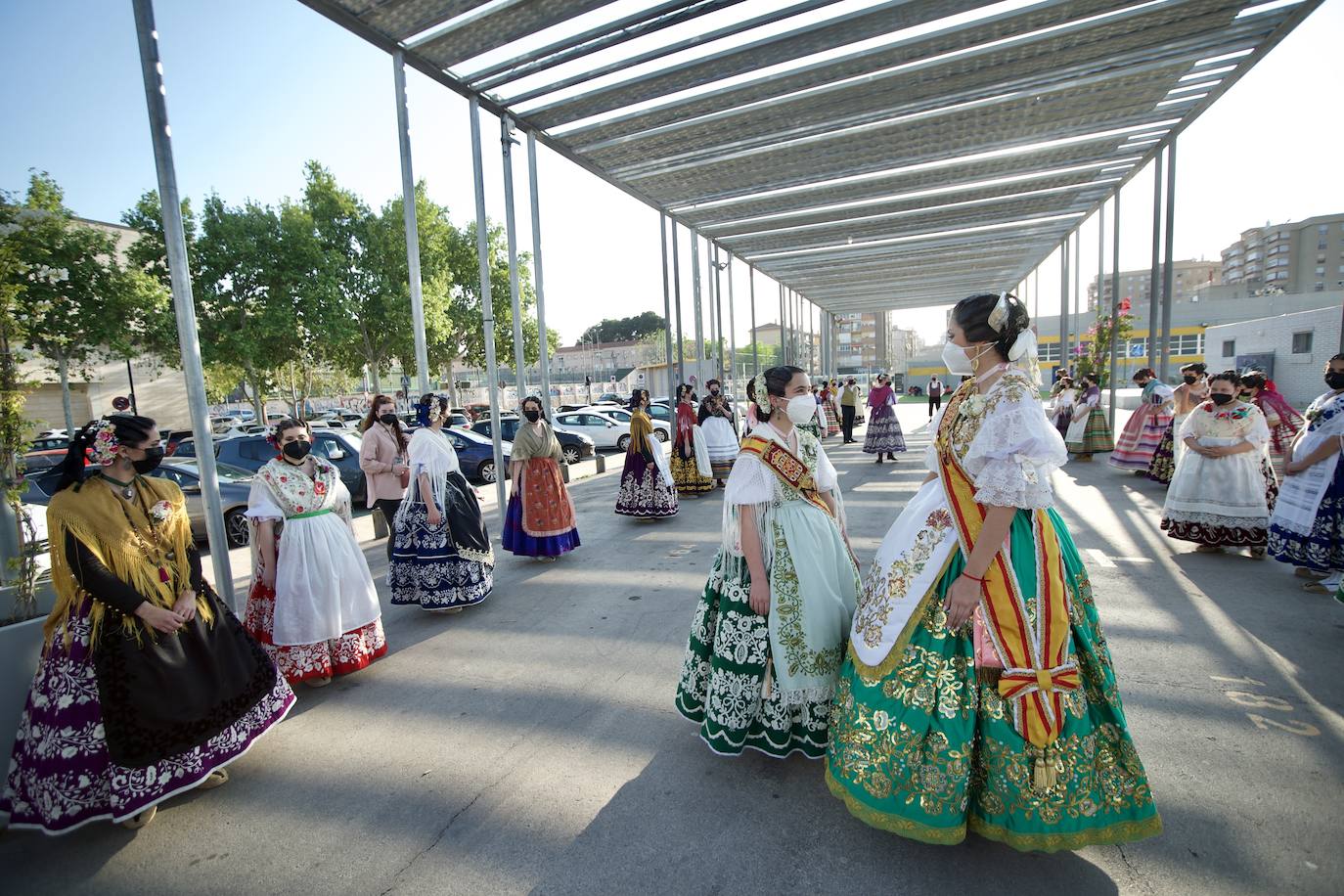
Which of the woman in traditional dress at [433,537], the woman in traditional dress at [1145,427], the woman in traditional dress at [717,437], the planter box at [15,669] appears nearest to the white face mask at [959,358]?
the woman in traditional dress at [433,537]

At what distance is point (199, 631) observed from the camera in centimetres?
270

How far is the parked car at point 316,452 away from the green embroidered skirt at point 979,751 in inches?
369

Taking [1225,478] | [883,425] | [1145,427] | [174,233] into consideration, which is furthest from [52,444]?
[1145,427]

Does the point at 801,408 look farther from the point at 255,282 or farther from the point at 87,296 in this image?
the point at 255,282

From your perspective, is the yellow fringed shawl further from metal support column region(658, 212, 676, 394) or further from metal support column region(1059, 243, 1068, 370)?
metal support column region(1059, 243, 1068, 370)

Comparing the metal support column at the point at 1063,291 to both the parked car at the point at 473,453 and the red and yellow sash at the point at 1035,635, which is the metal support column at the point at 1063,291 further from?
the red and yellow sash at the point at 1035,635

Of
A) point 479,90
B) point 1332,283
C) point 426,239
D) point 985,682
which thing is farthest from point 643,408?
point 1332,283

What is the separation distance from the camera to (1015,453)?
194cm

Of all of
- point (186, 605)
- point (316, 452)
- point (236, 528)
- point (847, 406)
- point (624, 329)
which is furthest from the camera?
point (624, 329)

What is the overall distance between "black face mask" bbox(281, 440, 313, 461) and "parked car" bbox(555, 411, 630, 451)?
14883 mm

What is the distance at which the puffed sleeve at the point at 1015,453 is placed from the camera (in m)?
1.91

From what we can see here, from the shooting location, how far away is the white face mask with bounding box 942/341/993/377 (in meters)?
2.18

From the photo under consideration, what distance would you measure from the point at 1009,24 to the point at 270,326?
21.7 m

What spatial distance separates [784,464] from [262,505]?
301 cm
